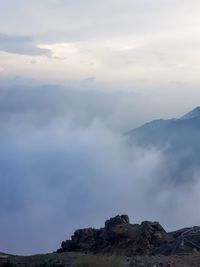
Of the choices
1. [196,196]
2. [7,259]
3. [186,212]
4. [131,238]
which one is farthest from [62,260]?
[196,196]

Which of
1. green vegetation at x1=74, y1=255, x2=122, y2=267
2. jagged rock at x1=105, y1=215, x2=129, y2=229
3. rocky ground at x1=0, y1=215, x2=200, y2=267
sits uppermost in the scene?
jagged rock at x1=105, y1=215, x2=129, y2=229

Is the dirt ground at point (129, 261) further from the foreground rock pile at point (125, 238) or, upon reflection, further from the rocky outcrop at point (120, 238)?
the rocky outcrop at point (120, 238)

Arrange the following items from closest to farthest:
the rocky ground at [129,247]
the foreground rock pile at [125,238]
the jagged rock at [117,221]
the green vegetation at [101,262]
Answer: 1. the green vegetation at [101,262]
2. the rocky ground at [129,247]
3. the foreground rock pile at [125,238]
4. the jagged rock at [117,221]

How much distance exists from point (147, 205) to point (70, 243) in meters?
164

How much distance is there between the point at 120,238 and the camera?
2916cm

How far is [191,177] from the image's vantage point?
652 feet

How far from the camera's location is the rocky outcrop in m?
27.6

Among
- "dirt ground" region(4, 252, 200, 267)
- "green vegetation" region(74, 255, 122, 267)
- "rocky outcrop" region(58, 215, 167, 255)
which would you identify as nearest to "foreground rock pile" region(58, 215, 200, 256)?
"rocky outcrop" region(58, 215, 167, 255)

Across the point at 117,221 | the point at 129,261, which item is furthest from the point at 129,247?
the point at 129,261

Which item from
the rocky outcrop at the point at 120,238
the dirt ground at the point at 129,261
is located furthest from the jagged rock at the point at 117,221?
the dirt ground at the point at 129,261

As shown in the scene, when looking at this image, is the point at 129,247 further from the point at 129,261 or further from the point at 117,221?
the point at 129,261

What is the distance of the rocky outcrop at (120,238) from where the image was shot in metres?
27.6

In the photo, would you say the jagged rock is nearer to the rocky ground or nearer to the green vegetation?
the rocky ground

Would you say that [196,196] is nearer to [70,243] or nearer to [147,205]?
[147,205]
